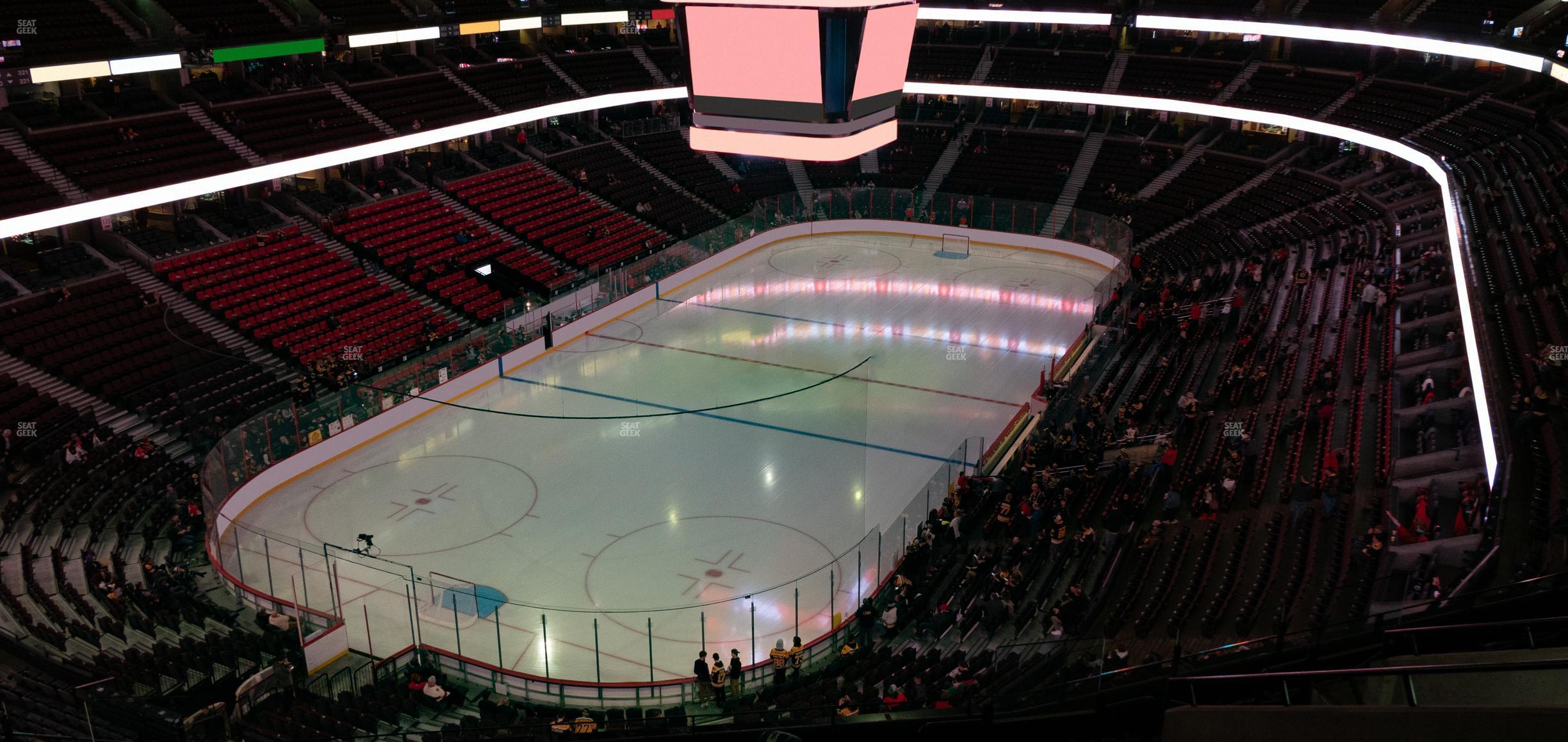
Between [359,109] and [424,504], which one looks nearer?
[424,504]

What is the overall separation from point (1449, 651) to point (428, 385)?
64.8 feet

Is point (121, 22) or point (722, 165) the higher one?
point (121, 22)

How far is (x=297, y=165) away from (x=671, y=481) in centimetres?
1589

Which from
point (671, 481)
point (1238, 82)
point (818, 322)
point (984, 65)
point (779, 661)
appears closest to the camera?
point (779, 661)

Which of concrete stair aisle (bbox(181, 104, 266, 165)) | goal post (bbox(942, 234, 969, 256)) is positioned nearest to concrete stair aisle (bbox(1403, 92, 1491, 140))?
goal post (bbox(942, 234, 969, 256))

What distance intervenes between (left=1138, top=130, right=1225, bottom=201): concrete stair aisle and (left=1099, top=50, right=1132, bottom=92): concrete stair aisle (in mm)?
3561

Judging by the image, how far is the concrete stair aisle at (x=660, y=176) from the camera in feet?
124

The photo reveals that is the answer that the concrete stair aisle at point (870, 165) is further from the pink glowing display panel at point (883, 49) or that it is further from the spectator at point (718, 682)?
the spectator at point (718, 682)

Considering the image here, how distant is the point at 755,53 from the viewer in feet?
35.6

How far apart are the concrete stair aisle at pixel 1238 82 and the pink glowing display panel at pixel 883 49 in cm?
2942

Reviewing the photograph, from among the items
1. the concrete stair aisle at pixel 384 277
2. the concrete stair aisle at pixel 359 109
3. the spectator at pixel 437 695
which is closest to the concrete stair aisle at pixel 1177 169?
the concrete stair aisle at pixel 384 277

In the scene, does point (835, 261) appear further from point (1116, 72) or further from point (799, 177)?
point (1116, 72)

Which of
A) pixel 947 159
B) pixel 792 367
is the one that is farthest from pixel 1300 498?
pixel 947 159

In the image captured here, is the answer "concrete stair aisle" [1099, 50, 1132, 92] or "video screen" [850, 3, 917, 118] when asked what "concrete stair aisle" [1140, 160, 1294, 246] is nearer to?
"concrete stair aisle" [1099, 50, 1132, 92]
